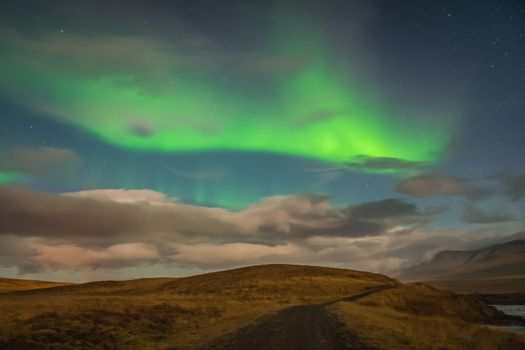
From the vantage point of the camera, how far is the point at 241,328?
106 ft

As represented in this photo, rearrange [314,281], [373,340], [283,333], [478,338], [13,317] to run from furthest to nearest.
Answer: [314,281]
[13,317]
[478,338]
[283,333]
[373,340]

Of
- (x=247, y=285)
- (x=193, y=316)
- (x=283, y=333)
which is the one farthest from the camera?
(x=247, y=285)

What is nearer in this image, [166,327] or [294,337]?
[294,337]

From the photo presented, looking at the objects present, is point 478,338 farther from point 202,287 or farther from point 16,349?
point 202,287

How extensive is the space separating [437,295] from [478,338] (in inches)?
2021

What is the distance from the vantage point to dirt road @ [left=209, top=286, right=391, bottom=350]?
23516 millimetres

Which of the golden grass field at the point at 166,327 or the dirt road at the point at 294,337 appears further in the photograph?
the golden grass field at the point at 166,327

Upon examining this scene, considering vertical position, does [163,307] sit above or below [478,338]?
above

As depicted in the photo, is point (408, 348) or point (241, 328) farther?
point (241, 328)

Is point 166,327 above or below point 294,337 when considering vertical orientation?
above

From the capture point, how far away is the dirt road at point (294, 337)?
2352 centimetres

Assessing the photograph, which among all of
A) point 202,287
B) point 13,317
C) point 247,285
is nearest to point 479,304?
point 247,285

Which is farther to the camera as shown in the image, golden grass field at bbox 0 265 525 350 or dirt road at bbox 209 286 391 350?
golden grass field at bbox 0 265 525 350

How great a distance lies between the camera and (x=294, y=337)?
26.4 m
